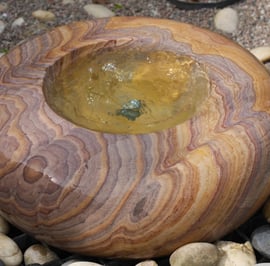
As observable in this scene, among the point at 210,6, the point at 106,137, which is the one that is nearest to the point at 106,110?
the point at 106,137

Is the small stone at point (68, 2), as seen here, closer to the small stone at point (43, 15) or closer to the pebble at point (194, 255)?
the small stone at point (43, 15)

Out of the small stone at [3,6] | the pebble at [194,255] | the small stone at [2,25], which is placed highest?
the pebble at [194,255]

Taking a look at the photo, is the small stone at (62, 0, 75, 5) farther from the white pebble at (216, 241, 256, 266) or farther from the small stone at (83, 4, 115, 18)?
the white pebble at (216, 241, 256, 266)

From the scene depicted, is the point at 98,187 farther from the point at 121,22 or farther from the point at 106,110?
the point at 121,22

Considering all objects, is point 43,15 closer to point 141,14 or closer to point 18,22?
point 18,22

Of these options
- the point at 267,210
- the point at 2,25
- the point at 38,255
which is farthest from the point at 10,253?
the point at 2,25

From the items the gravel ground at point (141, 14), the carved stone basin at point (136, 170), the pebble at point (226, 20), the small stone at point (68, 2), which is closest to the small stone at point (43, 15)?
the gravel ground at point (141, 14)

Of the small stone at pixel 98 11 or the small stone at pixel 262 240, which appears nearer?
the small stone at pixel 262 240
